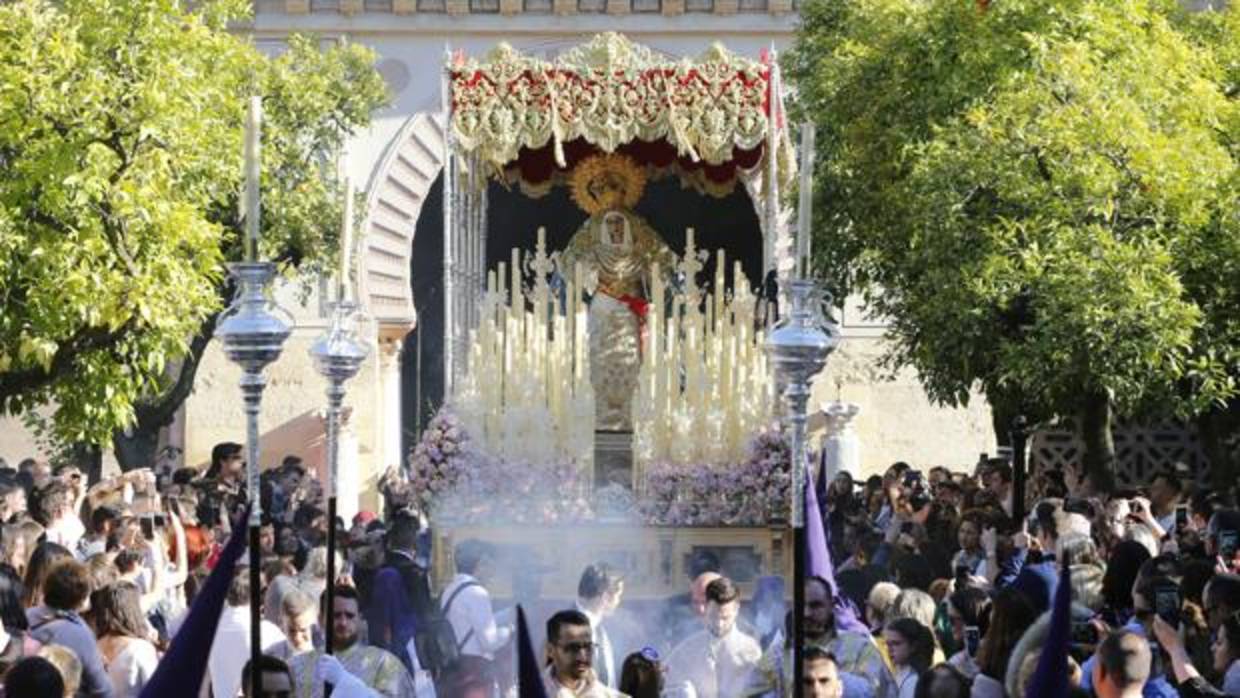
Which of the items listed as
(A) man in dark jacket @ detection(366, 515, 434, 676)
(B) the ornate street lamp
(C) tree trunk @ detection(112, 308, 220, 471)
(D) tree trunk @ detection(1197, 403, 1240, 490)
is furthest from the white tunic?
(C) tree trunk @ detection(112, 308, 220, 471)

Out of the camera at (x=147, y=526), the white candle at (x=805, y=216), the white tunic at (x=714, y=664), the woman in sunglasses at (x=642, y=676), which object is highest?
the white candle at (x=805, y=216)

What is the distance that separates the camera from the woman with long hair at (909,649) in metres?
11.5

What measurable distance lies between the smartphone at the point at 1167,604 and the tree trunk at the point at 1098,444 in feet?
40.0

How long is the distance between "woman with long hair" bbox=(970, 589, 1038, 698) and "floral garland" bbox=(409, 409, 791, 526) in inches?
347

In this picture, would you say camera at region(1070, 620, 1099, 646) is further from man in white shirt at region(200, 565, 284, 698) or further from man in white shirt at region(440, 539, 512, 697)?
man in white shirt at region(200, 565, 284, 698)

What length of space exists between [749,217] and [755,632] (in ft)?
58.4

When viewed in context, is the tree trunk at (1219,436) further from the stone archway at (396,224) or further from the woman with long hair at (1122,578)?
the woman with long hair at (1122,578)

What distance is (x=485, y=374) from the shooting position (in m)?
20.5

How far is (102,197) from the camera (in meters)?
19.7

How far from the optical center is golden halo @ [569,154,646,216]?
24.1m

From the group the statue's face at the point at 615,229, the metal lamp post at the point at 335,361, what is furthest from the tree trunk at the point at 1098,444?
the metal lamp post at the point at 335,361

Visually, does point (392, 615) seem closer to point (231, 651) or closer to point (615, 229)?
point (231, 651)

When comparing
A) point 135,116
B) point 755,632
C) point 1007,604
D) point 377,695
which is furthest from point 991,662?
point 135,116

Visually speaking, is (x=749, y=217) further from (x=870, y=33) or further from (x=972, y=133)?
(x=972, y=133)
